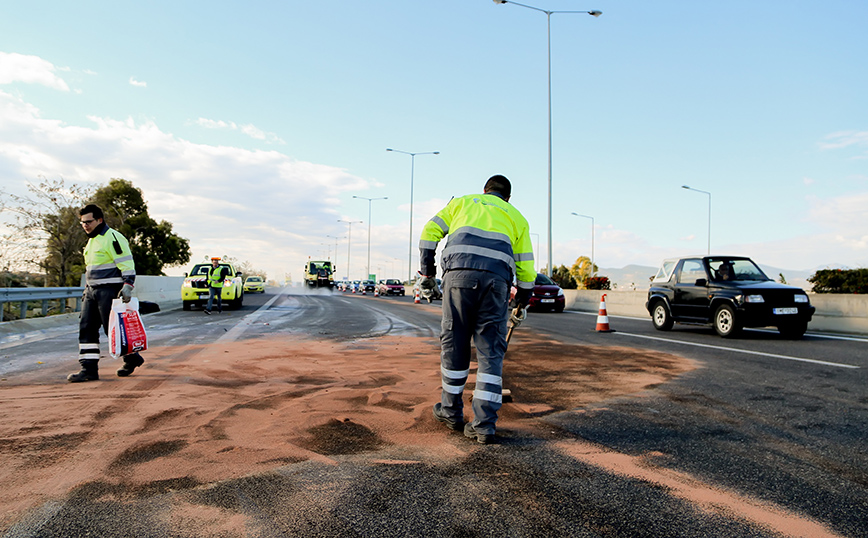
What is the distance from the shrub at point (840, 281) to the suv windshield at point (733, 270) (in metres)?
16.7

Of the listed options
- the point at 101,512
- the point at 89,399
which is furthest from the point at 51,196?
the point at 101,512

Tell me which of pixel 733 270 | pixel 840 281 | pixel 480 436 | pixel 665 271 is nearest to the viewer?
pixel 480 436

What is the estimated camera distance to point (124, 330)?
6246mm

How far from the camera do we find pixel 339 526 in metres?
2.46

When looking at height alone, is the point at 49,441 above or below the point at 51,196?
below

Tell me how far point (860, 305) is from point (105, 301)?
15735 mm

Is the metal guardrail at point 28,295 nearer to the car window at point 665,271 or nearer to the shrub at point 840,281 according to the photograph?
the car window at point 665,271

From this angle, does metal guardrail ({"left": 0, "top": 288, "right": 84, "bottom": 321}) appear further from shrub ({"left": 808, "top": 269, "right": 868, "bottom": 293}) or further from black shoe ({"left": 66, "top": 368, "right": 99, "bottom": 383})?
shrub ({"left": 808, "top": 269, "right": 868, "bottom": 293})

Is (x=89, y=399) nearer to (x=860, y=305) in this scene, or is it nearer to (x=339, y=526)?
(x=339, y=526)

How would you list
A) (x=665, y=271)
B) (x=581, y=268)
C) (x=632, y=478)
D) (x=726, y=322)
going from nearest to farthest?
(x=632, y=478) < (x=726, y=322) < (x=665, y=271) < (x=581, y=268)

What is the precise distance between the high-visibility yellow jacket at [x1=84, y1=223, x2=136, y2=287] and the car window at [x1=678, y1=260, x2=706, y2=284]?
35.7 ft

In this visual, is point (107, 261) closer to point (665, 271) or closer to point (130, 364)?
point (130, 364)

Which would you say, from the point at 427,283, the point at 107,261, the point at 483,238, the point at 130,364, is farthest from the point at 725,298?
the point at 107,261

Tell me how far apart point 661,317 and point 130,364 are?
11.1m
